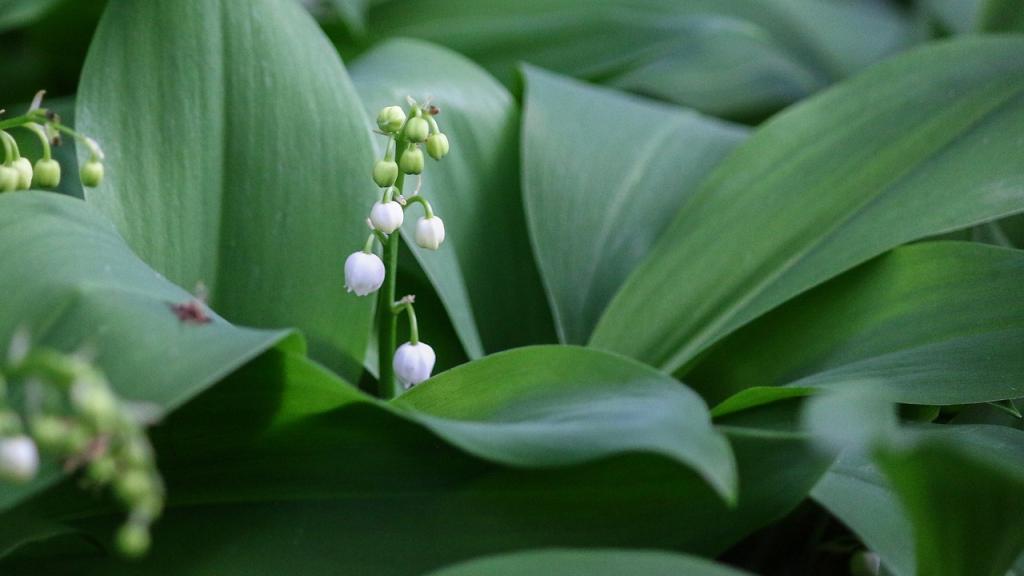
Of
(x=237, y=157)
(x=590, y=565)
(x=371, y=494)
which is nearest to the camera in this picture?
Result: (x=590, y=565)

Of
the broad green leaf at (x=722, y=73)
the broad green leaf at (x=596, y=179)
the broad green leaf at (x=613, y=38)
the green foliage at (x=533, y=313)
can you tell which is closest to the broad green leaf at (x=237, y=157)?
the green foliage at (x=533, y=313)

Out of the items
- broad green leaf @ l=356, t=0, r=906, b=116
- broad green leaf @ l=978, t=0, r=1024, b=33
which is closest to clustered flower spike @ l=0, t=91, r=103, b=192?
broad green leaf @ l=356, t=0, r=906, b=116

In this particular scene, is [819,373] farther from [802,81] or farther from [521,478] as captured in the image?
[802,81]

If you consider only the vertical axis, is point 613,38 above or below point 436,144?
below

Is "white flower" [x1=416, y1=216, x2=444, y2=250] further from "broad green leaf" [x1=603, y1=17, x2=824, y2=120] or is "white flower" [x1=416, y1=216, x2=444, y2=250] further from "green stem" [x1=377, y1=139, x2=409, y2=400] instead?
"broad green leaf" [x1=603, y1=17, x2=824, y2=120]

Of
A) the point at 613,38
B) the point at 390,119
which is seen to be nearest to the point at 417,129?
the point at 390,119

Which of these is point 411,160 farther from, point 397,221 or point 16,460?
point 16,460
